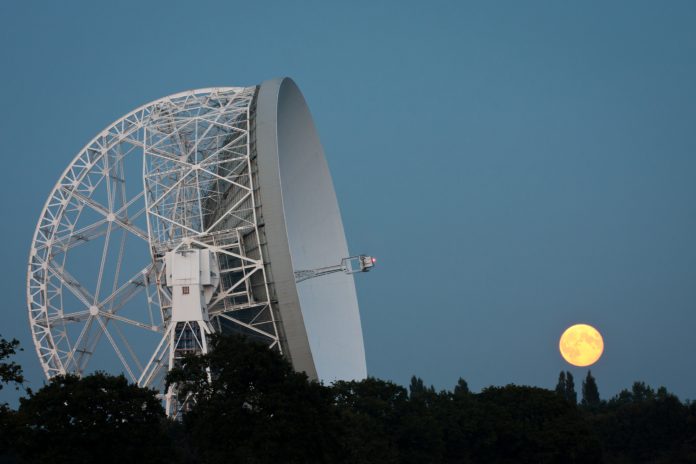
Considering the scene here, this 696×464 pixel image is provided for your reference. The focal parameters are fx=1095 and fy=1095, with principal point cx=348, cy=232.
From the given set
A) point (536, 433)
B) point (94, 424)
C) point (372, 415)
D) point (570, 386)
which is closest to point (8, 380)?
point (94, 424)

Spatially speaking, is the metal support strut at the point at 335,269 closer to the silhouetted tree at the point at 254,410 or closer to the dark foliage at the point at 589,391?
the silhouetted tree at the point at 254,410

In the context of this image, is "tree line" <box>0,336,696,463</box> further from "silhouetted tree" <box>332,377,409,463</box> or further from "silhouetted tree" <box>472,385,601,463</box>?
"silhouetted tree" <box>472,385,601,463</box>

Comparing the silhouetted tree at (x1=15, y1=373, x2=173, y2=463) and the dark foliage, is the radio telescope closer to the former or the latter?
the silhouetted tree at (x1=15, y1=373, x2=173, y2=463)

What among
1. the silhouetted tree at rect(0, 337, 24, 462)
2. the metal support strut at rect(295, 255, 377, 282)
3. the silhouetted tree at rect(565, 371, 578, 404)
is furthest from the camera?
the silhouetted tree at rect(565, 371, 578, 404)

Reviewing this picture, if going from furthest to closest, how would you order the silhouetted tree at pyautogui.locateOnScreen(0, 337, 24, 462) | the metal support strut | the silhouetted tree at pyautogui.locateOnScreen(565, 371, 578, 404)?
1. the silhouetted tree at pyautogui.locateOnScreen(565, 371, 578, 404)
2. the metal support strut
3. the silhouetted tree at pyautogui.locateOnScreen(0, 337, 24, 462)

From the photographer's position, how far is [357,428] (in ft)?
221

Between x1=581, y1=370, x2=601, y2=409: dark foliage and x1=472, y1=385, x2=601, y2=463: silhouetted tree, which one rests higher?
x1=581, y1=370, x2=601, y2=409: dark foliage

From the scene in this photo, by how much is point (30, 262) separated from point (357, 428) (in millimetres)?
22407

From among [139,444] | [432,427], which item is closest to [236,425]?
[139,444]

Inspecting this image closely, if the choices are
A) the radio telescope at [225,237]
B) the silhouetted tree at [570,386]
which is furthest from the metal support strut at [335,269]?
the silhouetted tree at [570,386]

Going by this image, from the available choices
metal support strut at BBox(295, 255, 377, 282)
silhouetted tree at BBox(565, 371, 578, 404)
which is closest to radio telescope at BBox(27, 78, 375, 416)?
metal support strut at BBox(295, 255, 377, 282)

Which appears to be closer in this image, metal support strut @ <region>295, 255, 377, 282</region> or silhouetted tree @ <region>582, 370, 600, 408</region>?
metal support strut @ <region>295, 255, 377, 282</region>

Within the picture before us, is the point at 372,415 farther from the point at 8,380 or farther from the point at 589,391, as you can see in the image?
the point at 589,391

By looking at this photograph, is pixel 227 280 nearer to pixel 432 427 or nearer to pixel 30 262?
pixel 30 262
